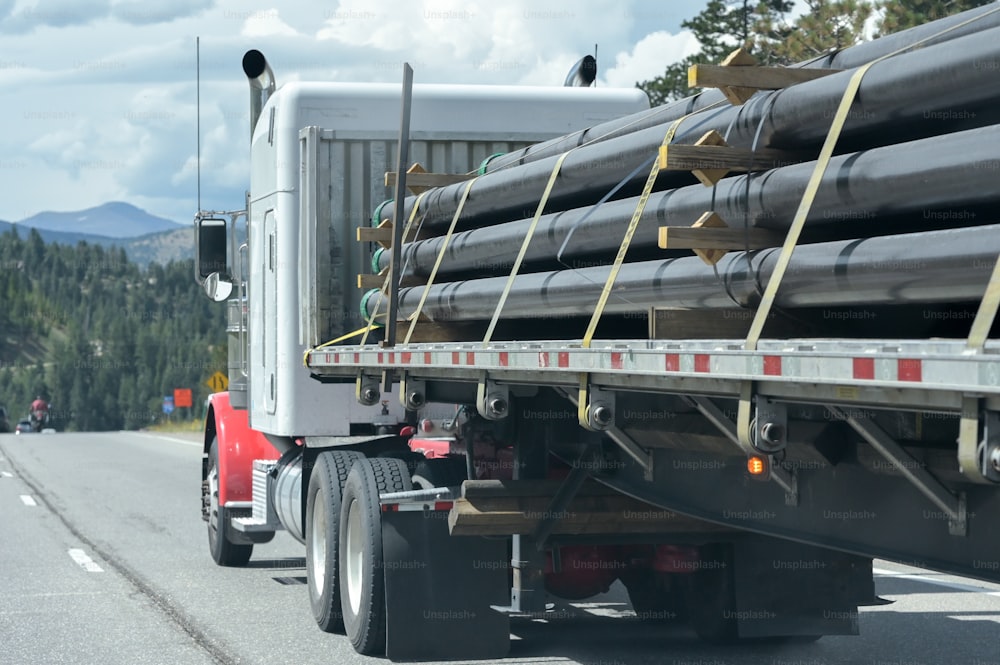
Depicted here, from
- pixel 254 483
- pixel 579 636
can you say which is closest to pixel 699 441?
pixel 579 636

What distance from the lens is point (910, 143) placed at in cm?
432

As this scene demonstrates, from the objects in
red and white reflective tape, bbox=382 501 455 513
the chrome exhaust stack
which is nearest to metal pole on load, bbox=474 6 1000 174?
red and white reflective tape, bbox=382 501 455 513

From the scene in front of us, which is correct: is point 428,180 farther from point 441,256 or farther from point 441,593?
point 441,593

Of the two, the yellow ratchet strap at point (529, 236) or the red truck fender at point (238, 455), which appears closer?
the yellow ratchet strap at point (529, 236)

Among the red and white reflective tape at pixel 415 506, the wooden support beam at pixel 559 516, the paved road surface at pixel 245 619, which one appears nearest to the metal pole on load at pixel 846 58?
the wooden support beam at pixel 559 516

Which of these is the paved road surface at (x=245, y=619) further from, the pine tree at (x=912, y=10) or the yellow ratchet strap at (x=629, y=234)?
the pine tree at (x=912, y=10)

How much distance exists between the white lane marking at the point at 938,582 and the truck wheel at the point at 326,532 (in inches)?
188

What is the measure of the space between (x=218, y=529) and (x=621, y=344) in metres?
7.84

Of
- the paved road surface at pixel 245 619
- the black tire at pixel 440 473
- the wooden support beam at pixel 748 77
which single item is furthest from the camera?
the paved road surface at pixel 245 619

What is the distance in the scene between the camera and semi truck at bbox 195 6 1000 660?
4.27 meters

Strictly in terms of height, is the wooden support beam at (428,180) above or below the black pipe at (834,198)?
above

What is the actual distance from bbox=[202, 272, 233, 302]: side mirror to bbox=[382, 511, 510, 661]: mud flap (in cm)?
458

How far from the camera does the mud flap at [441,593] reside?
772cm

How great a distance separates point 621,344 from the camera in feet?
16.9
